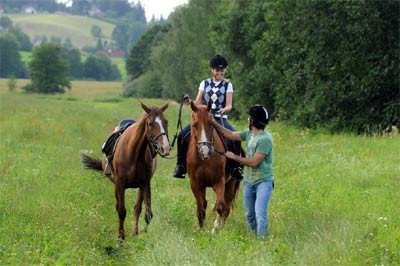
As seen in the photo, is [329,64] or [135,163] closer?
[135,163]

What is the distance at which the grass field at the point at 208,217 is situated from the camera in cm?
805

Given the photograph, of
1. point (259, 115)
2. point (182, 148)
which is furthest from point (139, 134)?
point (259, 115)

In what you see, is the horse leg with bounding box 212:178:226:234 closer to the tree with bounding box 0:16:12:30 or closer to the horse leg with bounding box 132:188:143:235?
the horse leg with bounding box 132:188:143:235

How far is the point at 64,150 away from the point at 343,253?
45.4ft

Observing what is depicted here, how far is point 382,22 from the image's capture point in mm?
24797

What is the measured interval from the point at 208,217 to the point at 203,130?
9.09 ft

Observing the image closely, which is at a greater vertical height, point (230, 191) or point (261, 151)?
point (261, 151)

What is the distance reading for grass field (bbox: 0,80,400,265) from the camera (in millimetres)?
8047

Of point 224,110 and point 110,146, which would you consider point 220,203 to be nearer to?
point 224,110

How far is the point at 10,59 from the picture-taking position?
11250cm

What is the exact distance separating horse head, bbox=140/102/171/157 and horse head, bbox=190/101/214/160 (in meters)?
0.47

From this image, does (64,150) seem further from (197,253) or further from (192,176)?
(197,253)

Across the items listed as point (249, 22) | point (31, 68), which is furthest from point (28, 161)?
point (31, 68)

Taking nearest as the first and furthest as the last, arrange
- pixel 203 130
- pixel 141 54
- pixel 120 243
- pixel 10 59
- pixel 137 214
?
pixel 203 130, pixel 120 243, pixel 137 214, pixel 141 54, pixel 10 59
